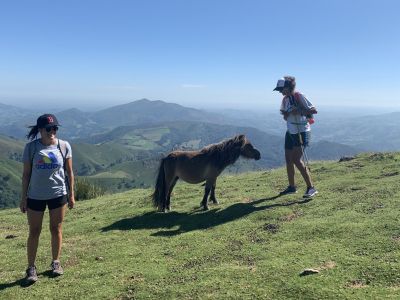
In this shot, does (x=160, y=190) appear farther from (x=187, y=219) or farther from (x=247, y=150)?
(x=247, y=150)

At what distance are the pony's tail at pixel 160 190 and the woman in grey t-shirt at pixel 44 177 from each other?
5751 mm

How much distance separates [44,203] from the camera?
23.9 feet

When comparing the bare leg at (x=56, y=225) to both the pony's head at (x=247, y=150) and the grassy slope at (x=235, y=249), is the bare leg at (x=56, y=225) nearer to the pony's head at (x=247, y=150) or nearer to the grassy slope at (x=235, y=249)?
the grassy slope at (x=235, y=249)

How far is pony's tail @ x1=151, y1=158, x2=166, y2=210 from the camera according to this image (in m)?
13.2

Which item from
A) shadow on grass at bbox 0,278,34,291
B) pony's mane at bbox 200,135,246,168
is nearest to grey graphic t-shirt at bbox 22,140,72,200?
shadow on grass at bbox 0,278,34,291

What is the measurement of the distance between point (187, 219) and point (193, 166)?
2.15 metres

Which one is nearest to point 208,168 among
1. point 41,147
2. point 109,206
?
point 109,206

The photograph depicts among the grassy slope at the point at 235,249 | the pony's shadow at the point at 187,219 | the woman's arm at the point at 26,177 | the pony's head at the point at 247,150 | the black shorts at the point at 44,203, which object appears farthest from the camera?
the pony's head at the point at 247,150

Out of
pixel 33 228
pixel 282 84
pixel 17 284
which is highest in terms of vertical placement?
pixel 282 84

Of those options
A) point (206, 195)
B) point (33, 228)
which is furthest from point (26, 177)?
point (206, 195)

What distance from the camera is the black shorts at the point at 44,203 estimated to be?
7.23 meters

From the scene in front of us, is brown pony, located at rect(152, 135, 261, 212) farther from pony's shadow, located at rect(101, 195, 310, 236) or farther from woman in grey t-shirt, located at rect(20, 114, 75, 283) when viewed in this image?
woman in grey t-shirt, located at rect(20, 114, 75, 283)

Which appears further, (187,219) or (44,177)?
(187,219)

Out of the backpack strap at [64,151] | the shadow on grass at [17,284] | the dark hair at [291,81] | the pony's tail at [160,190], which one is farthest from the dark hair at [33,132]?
the dark hair at [291,81]
